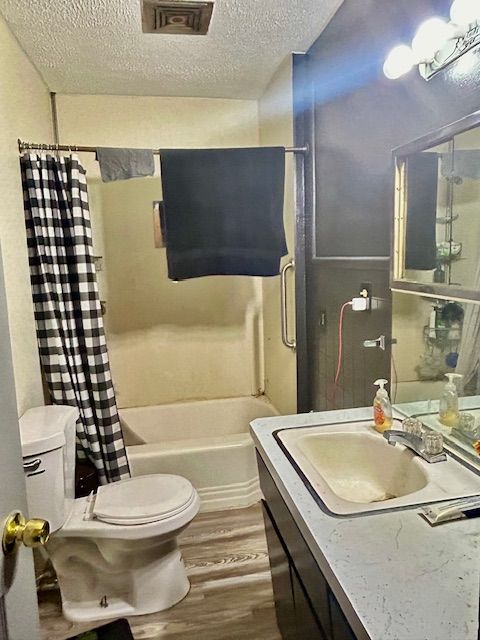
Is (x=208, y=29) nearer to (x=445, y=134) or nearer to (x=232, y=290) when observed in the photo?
(x=445, y=134)

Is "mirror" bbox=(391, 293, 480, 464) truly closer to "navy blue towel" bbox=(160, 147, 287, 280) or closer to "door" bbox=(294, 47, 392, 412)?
"door" bbox=(294, 47, 392, 412)

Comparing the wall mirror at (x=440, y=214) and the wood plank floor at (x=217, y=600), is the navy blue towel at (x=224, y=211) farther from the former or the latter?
the wood plank floor at (x=217, y=600)

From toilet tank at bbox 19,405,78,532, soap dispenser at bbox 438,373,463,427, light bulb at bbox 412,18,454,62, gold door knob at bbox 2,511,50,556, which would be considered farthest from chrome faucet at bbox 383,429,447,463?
toilet tank at bbox 19,405,78,532

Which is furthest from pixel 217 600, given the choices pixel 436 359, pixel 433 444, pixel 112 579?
pixel 436 359

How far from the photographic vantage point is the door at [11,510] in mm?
725

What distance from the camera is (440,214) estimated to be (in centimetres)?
134

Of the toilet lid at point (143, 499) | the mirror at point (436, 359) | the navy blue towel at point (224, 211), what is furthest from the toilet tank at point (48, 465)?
the mirror at point (436, 359)

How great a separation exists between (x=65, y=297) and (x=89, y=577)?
1240 mm

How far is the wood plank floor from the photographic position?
1757mm

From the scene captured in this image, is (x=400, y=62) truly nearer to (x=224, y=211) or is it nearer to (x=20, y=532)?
(x=224, y=211)

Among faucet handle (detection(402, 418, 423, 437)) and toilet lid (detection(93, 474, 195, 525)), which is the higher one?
faucet handle (detection(402, 418, 423, 437))

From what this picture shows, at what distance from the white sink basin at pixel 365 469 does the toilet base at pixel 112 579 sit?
858mm

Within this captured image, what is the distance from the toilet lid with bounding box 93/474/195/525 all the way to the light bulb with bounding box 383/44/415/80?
1.72 metres

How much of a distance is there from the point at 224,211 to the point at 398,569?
1.82 metres
